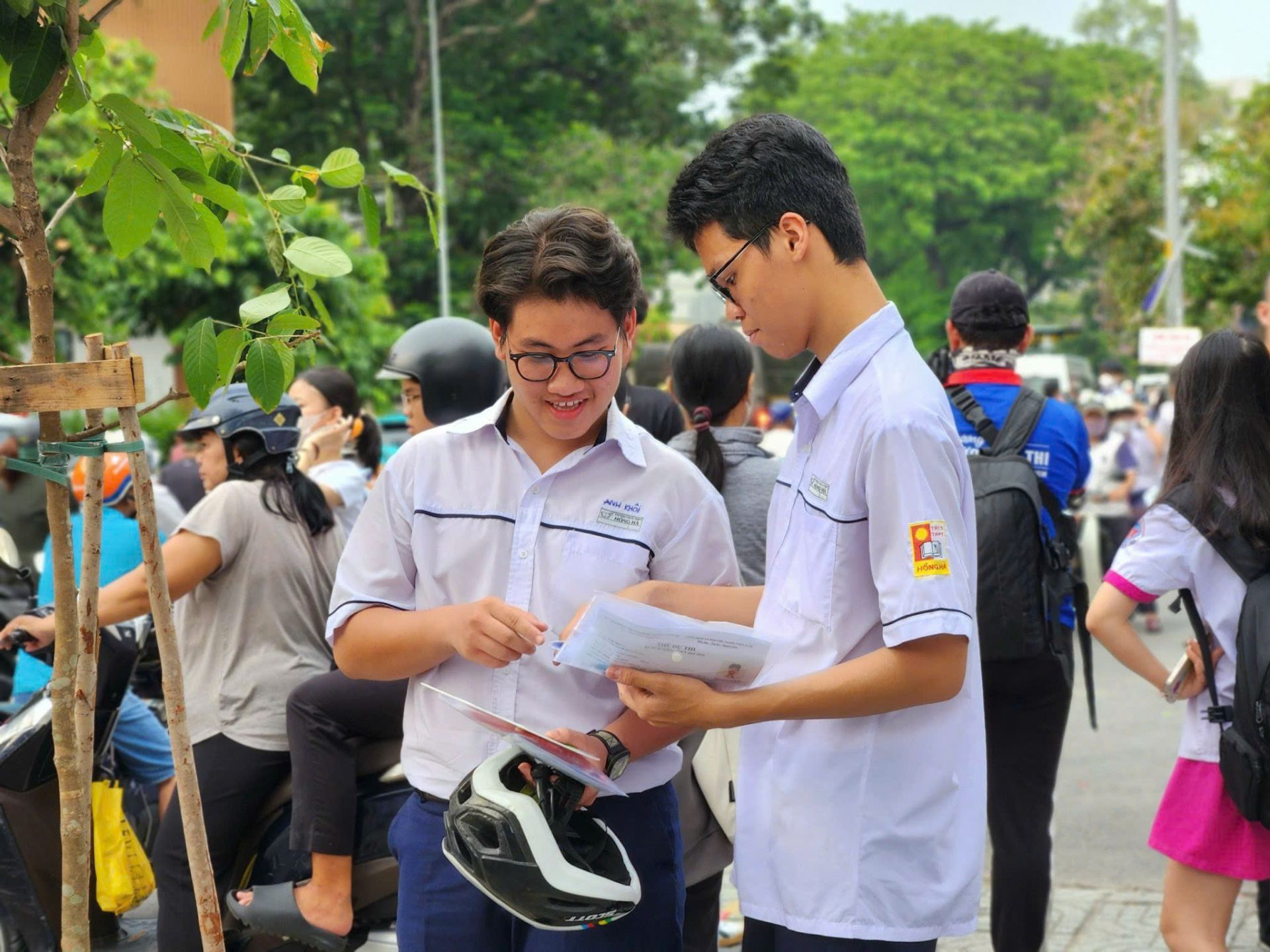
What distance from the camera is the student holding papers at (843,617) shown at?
2.05 m

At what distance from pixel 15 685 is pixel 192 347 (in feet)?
9.85

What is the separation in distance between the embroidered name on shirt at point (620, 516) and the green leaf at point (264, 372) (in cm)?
57

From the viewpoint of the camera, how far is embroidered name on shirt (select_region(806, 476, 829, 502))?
2.15 m

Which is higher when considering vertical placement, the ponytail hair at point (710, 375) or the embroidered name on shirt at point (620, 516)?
the ponytail hair at point (710, 375)

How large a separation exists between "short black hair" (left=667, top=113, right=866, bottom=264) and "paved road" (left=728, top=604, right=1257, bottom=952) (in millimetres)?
3364

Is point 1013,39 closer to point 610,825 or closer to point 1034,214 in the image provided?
point 1034,214

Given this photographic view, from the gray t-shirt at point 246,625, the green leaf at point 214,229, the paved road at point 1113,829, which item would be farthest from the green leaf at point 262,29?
the paved road at point 1113,829

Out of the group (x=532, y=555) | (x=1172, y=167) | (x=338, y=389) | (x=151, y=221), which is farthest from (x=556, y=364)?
(x=1172, y=167)

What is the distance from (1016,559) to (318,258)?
230 centimetres

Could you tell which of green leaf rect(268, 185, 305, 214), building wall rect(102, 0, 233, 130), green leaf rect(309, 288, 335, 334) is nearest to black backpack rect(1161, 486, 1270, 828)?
green leaf rect(309, 288, 335, 334)

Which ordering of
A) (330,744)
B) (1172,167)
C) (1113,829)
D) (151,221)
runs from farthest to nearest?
1. (1172,167)
2. (1113,829)
3. (330,744)
4. (151,221)

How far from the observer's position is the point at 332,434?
16.6 ft

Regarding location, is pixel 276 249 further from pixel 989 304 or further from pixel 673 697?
pixel 989 304

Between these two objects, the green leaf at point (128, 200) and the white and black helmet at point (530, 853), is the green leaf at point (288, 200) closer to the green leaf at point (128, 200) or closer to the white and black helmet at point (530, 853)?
the green leaf at point (128, 200)
